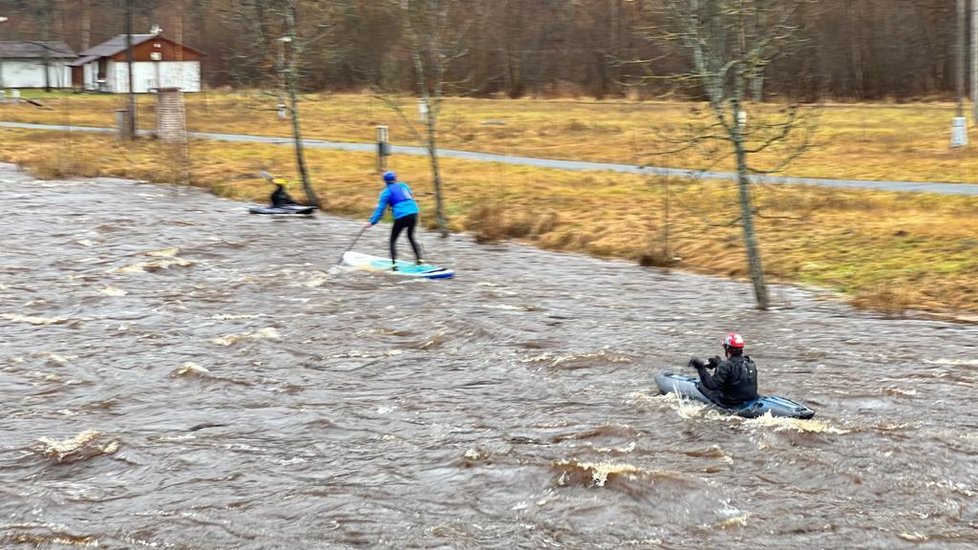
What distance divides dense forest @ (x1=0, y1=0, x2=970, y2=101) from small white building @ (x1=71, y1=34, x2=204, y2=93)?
3094 mm

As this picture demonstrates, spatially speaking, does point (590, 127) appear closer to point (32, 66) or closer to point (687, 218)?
point (687, 218)

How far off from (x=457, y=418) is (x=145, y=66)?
75.1m

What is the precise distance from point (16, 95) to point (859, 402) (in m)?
70.0

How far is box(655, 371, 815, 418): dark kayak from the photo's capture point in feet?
40.1

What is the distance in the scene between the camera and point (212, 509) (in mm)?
10211

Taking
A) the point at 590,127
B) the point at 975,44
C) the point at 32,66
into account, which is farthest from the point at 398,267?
the point at 32,66

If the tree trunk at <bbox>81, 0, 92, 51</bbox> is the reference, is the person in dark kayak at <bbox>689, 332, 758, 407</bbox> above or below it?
below

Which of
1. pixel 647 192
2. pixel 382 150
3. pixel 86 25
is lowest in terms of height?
pixel 647 192

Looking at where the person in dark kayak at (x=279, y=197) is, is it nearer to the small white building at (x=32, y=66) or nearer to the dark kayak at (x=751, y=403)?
the dark kayak at (x=751, y=403)

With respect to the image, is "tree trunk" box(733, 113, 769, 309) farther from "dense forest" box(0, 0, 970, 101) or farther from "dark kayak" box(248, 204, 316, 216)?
"dense forest" box(0, 0, 970, 101)

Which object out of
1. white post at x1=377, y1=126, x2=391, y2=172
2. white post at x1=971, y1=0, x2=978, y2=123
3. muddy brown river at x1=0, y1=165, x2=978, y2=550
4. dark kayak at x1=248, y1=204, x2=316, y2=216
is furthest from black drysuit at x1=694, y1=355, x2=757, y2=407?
white post at x1=971, y1=0, x2=978, y2=123

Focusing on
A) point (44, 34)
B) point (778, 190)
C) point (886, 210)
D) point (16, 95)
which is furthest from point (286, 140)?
point (44, 34)

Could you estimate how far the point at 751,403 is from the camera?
12469 mm

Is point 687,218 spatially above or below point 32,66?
below
